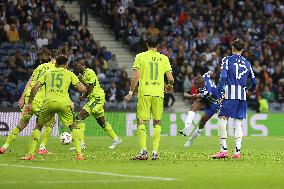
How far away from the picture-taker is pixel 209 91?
79.4 feet

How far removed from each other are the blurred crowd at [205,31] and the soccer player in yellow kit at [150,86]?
17845 millimetres

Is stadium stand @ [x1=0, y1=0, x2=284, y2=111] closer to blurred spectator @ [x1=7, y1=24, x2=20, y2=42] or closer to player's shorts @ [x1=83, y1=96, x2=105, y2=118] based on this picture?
blurred spectator @ [x1=7, y1=24, x2=20, y2=42]

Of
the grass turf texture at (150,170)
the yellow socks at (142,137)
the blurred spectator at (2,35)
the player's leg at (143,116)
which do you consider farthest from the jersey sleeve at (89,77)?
the blurred spectator at (2,35)

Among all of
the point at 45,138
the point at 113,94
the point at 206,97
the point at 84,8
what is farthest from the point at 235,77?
the point at 84,8

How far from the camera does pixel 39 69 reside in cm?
2019

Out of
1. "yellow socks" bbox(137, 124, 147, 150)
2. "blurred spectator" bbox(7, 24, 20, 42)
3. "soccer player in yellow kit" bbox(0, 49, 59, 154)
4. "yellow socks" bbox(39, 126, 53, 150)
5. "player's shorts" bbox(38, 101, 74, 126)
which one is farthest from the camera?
"blurred spectator" bbox(7, 24, 20, 42)

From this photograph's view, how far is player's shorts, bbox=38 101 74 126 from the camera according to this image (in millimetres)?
17219

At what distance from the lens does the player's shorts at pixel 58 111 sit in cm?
1722

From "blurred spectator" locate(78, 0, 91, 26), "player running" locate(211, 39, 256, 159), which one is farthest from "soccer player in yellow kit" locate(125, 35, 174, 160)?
"blurred spectator" locate(78, 0, 91, 26)

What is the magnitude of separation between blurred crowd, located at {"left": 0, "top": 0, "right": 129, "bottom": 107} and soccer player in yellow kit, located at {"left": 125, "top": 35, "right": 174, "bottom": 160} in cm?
1512

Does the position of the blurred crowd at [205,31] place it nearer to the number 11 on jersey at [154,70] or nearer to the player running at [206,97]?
the player running at [206,97]

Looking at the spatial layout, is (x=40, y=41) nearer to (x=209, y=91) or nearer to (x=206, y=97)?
(x=206, y=97)

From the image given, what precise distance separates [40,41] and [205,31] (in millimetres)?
7790

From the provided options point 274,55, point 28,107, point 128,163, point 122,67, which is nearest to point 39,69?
point 28,107
